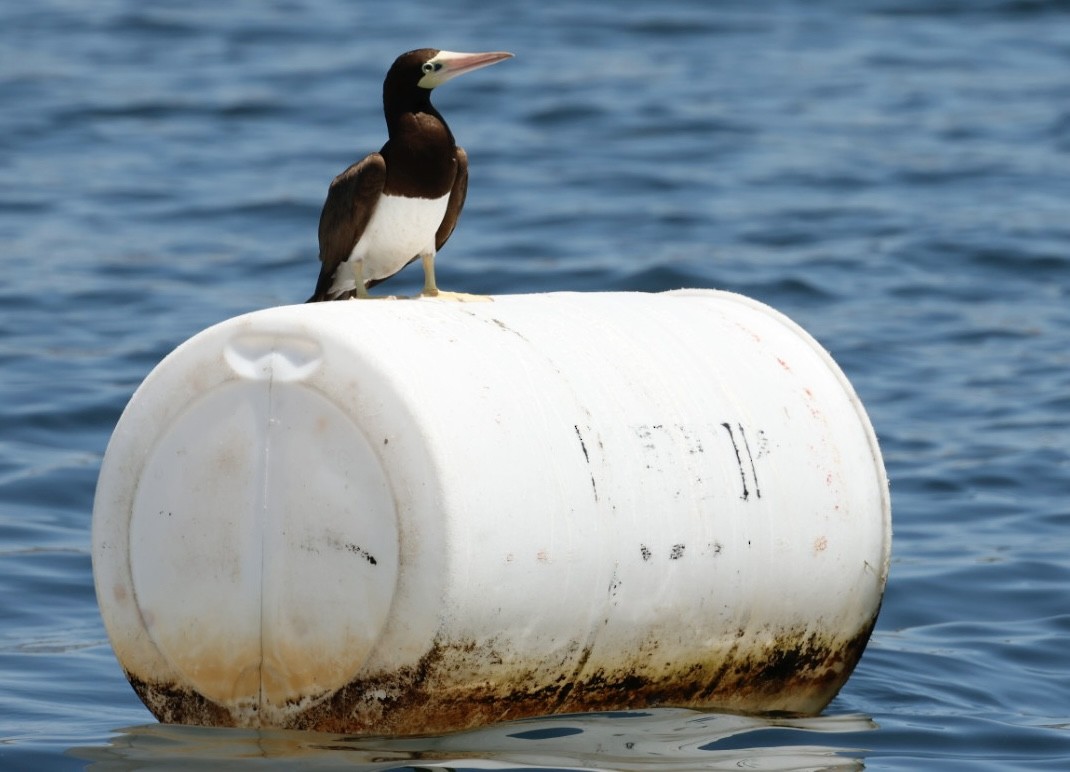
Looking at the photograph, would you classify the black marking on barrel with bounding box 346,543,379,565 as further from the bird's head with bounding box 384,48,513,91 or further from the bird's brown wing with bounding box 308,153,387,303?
the bird's head with bounding box 384,48,513,91

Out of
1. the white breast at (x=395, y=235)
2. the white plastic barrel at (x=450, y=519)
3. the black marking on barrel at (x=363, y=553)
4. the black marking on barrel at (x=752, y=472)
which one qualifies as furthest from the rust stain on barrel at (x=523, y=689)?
the white breast at (x=395, y=235)

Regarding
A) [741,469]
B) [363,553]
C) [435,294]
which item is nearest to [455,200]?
[435,294]

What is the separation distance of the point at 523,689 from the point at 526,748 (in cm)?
19

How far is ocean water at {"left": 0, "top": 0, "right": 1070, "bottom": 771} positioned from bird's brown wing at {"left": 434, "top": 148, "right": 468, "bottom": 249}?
171cm

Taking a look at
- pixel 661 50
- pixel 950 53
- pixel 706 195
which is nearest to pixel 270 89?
pixel 661 50

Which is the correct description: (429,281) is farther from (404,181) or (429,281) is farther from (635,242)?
(635,242)

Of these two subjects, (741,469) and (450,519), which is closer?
(450,519)

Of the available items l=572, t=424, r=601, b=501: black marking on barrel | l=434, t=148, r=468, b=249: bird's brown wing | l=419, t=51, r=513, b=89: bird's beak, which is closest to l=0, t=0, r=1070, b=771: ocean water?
l=572, t=424, r=601, b=501: black marking on barrel

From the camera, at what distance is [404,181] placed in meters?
5.65

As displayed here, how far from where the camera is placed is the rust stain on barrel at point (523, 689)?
15.4ft

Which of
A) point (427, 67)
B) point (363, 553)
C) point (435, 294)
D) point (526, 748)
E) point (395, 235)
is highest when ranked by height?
point (427, 67)

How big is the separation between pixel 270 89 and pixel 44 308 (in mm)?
7796

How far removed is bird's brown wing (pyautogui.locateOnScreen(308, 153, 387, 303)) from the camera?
5.66 metres

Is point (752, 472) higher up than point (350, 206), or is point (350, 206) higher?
point (350, 206)
